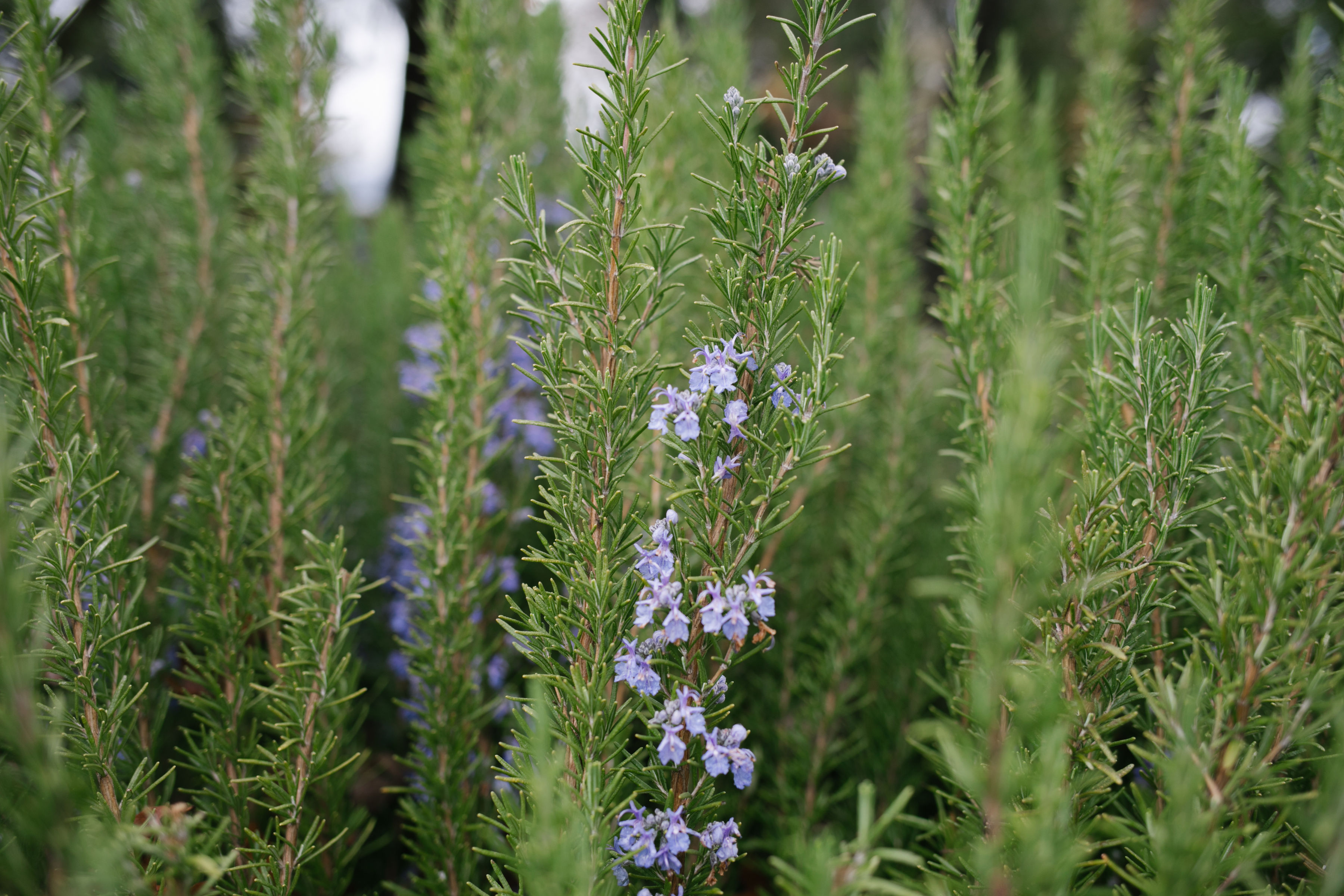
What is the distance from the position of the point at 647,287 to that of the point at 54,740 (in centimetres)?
85

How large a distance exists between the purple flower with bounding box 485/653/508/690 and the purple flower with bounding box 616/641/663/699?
2.10 feet

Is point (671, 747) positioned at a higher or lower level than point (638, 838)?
higher

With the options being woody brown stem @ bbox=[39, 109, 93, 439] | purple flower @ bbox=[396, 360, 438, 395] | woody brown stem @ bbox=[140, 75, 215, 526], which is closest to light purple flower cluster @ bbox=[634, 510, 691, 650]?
woody brown stem @ bbox=[39, 109, 93, 439]

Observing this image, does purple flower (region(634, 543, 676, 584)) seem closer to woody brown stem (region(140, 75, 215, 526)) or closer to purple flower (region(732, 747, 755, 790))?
purple flower (region(732, 747, 755, 790))

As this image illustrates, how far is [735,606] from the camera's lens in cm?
79

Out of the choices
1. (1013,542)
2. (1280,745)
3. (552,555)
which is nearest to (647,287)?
(552,555)

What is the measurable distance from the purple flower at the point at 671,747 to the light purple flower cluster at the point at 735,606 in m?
0.12

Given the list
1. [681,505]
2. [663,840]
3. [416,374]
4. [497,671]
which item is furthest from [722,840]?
[416,374]

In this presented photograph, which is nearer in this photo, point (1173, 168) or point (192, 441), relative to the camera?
point (1173, 168)

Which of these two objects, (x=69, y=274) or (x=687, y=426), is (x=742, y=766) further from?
(x=69, y=274)

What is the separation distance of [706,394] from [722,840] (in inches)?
21.4

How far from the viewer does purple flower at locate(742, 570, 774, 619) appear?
803 mm

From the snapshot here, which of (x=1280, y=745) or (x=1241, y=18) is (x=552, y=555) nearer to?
(x=1280, y=745)

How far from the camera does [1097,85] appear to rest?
1714 millimetres
